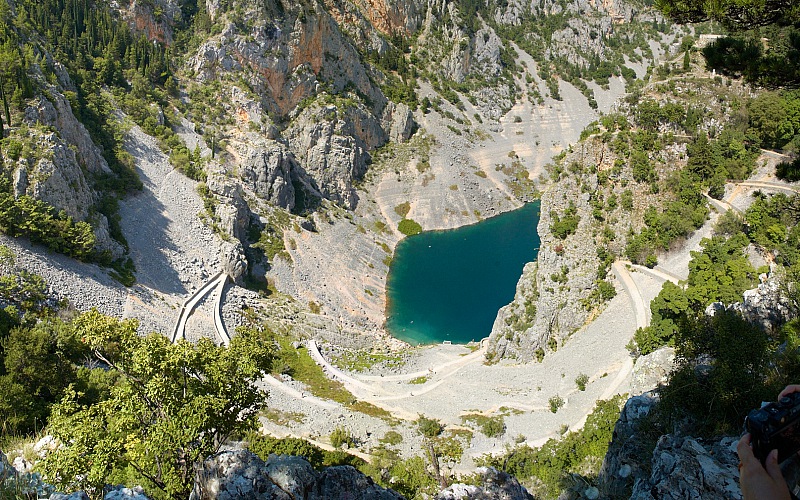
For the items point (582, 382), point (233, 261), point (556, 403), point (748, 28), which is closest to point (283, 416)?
point (556, 403)

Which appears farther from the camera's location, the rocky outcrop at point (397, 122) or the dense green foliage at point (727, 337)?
the rocky outcrop at point (397, 122)

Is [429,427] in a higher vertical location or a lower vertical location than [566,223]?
lower

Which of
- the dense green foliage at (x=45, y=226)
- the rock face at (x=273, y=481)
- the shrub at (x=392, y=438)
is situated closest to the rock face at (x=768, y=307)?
the rock face at (x=273, y=481)

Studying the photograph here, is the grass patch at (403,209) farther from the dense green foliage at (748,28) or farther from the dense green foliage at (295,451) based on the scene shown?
the dense green foliage at (748,28)

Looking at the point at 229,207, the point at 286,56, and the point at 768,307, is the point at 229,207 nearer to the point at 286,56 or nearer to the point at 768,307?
the point at 286,56

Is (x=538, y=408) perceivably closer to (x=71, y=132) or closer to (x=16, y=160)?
(x=16, y=160)

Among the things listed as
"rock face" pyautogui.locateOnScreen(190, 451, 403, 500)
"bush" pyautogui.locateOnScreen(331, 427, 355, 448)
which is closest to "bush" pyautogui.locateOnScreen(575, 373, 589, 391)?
"bush" pyautogui.locateOnScreen(331, 427, 355, 448)

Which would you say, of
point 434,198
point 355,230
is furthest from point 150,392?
point 434,198
